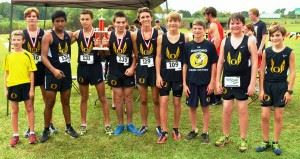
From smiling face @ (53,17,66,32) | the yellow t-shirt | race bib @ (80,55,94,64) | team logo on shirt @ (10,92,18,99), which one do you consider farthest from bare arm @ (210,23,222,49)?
team logo on shirt @ (10,92,18,99)

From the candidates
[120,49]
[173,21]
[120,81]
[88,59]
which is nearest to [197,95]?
[173,21]

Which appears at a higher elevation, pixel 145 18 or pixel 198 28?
pixel 145 18

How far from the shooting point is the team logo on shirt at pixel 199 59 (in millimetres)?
5184

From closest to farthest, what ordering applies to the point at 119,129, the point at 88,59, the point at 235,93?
1. the point at 235,93
2. the point at 88,59
3. the point at 119,129

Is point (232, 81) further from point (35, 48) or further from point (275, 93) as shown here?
point (35, 48)

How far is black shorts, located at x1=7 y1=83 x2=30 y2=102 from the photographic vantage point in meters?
5.25

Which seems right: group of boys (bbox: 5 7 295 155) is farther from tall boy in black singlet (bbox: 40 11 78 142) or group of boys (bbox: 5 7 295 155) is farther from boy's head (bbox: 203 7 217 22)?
boy's head (bbox: 203 7 217 22)

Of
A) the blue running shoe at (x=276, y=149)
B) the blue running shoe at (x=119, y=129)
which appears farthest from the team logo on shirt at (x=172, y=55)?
the blue running shoe at (x=276, y=149)

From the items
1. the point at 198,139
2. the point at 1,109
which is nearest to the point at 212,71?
the point at 198,139

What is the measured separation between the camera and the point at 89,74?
5.63m

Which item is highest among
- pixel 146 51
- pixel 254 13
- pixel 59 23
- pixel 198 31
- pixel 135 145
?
pixel 254 13

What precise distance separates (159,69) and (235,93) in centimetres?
112

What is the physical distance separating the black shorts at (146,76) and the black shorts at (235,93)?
3.52ft

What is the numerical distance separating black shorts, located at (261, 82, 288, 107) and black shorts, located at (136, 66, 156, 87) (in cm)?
159
